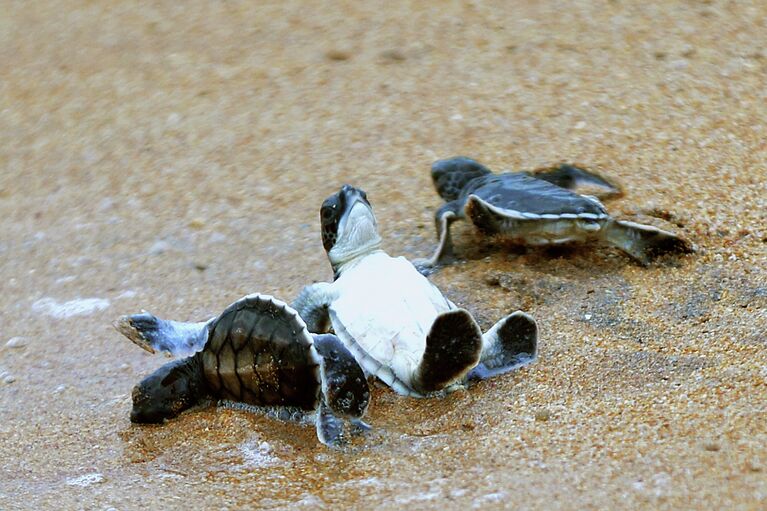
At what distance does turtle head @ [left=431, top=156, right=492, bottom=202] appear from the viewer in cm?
364

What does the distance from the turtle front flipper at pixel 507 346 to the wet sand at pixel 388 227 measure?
35 millimetres

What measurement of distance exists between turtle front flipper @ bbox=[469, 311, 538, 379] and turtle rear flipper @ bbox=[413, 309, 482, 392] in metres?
0.17

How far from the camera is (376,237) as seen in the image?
9.53 ft

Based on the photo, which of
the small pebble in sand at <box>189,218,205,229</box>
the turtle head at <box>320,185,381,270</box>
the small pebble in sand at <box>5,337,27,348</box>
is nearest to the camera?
the turtle head at <box>320,185,381,270</box>

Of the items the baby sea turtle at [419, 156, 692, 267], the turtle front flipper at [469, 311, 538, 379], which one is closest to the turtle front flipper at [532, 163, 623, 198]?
the baby sea turtle at [419, 156, 692, 267]

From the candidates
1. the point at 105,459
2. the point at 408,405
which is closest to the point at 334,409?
the point at 408,405

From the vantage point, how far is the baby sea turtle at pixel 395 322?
2.34 metres

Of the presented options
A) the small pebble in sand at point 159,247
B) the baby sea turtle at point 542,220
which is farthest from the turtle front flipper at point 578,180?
the small pebble in sand at point 159,247

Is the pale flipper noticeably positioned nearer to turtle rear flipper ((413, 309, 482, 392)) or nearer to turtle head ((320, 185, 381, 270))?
turtle head ((320, 185, 381, 270))

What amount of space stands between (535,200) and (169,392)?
3.99ft

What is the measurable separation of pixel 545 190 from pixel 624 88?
49.4 inches

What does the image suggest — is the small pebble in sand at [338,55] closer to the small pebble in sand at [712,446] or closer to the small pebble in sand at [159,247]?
the small pebble in sand at [159,247]

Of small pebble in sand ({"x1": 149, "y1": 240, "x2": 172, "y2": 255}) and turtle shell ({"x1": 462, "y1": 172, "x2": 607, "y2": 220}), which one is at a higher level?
turtle shell ({"x1": 462, "y1": 172, "x2": 607, "y2": 220})

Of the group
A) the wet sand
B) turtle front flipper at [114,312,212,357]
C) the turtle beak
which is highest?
the turtle beak
